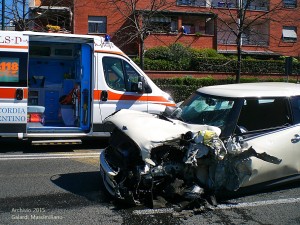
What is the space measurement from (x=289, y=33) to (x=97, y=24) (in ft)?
57.6

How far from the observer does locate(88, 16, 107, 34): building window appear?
3216 cm

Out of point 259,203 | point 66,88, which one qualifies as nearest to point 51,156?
point 66,88

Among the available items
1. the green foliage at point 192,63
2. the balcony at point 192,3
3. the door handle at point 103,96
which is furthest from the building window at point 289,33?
the door handle at point 103,96

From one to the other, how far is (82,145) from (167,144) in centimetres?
502

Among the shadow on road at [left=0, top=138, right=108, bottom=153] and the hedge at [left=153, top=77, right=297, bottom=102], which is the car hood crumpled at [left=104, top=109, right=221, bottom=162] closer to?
the shadow on road at [left=0, top=138, right=108, bottom=153]

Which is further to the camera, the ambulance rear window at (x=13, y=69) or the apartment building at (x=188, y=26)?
the apartment building at (x=188, y=26)

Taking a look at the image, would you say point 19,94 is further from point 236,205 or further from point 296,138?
point 296,138

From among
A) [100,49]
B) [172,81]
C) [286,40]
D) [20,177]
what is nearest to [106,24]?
[172,81]

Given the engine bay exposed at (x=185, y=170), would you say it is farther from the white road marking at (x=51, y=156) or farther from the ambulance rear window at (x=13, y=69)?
the ambulance rear window at (x=13, y=69)

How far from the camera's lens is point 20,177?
Result: 262 inches

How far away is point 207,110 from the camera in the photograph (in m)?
6.02

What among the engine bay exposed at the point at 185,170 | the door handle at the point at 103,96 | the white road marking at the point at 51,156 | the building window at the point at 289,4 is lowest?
the white road marking at the point at 51,156

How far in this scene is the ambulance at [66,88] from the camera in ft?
28.2

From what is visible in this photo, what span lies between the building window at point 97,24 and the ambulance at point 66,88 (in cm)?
2218
